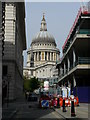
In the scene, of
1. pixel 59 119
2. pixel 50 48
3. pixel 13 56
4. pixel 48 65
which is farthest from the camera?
pixel 50 48

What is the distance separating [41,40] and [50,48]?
429 inches

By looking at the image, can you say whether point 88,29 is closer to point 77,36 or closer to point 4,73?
point 77,36

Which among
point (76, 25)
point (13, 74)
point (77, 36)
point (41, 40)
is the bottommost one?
point (13, 74)

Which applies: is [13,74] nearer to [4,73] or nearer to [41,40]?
[4,73]

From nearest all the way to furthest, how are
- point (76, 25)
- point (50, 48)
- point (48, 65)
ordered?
point (76, 25), point (48, 65), point (50, 48)

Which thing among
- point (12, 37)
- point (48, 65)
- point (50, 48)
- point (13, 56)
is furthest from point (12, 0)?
point (50, 48)

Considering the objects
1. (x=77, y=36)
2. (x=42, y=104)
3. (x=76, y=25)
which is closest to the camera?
(x=42, y=104)

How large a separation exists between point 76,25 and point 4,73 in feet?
49.3

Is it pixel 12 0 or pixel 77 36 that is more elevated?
pixel 12 0

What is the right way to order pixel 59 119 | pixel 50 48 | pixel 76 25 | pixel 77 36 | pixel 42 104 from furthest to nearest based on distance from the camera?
pixel 50 48 → pixel 76 25 → pixel 77 36 → pixel 42 104 → pixel 59 119

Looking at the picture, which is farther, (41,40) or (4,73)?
(41,40)

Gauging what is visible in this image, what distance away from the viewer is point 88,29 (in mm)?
43312

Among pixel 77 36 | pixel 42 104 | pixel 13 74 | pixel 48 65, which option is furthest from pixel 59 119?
pixel 48 65

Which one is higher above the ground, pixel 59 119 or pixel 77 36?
pixel 77 36
